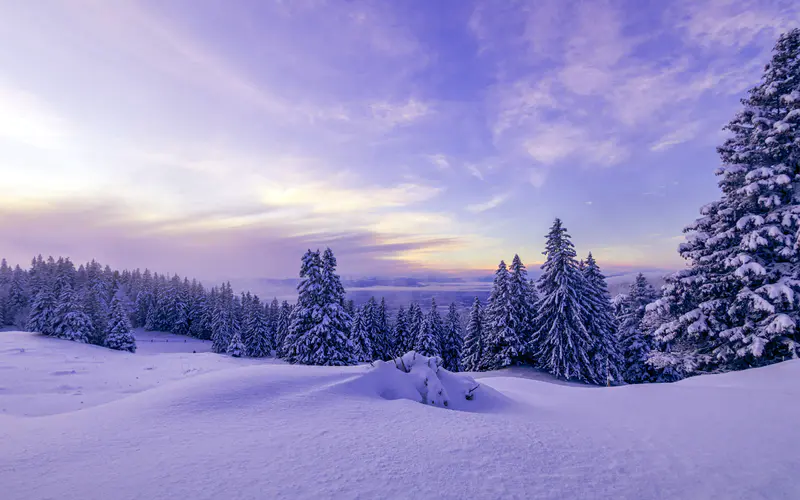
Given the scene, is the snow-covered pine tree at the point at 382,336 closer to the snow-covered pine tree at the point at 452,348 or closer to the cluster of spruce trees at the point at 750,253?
the snow-covered pine tree at the point at 452,348

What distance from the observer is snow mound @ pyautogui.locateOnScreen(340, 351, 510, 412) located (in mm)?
9297

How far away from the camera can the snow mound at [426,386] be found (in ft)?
30.5

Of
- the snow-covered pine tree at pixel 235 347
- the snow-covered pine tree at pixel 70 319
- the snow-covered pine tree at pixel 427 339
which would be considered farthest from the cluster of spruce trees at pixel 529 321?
the snow-covered pine tree at pixel 70 319

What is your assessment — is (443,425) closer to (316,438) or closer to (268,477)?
(316,438)

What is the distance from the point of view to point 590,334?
93.9 ft

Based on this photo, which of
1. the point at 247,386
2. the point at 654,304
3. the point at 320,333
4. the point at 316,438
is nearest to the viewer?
the point at 316,438

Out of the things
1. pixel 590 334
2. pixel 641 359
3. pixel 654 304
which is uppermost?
pixel 654 304

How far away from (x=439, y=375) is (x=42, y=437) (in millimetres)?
9282

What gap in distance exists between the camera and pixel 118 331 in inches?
1731

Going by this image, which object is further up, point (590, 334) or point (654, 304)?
point (654, 304)

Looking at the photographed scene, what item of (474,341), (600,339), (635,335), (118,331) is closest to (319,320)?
(474,341)

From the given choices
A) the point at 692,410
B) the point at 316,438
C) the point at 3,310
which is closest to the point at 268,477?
the point at 316,438

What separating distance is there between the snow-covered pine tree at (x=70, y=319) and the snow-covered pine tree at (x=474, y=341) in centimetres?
4580

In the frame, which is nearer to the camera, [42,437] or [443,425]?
[42,437]
